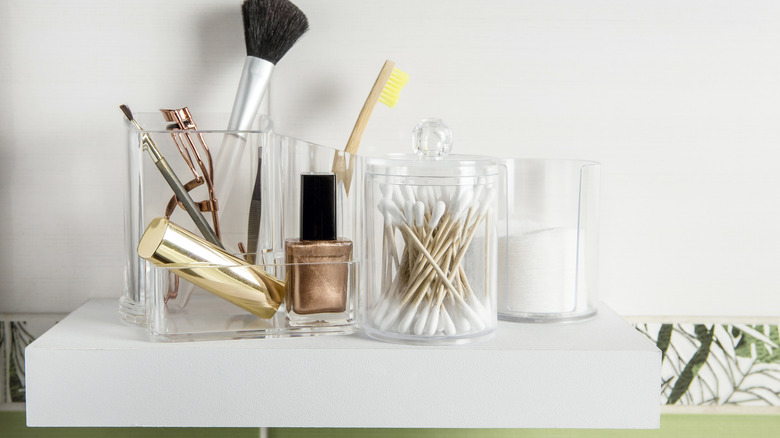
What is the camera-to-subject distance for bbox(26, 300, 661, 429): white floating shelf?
41 cm

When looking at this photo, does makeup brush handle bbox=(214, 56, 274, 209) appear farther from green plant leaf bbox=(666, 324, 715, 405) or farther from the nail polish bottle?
green plant leaf bbox=(666, 324, 715, 405)

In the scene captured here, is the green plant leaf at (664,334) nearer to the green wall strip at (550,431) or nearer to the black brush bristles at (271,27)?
the green wall strip at (550,431)

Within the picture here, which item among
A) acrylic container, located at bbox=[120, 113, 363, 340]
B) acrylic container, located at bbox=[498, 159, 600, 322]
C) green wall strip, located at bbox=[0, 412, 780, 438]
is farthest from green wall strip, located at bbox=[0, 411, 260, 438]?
acrylic container, located at bbox=[498, 159, 600, 322]

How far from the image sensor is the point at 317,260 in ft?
1.43

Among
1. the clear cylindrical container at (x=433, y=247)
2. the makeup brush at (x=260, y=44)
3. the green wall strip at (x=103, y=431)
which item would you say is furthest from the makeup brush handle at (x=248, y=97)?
the green wall strip at (x=103, y=431)

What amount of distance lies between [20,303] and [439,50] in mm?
399

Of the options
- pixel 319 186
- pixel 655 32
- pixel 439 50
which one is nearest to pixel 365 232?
pixel 319 186

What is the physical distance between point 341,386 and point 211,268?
0.35ft

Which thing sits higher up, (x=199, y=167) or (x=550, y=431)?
(x=199, y=167)

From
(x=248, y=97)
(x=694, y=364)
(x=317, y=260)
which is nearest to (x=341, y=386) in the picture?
(x=317, y=260)

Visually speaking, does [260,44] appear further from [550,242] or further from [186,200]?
[550,242]

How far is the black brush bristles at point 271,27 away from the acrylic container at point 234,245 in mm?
53

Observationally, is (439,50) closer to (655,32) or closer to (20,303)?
(655,32)

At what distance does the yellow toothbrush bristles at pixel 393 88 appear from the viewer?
0.52m
